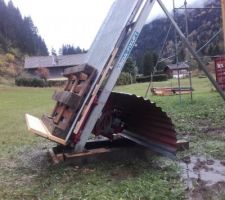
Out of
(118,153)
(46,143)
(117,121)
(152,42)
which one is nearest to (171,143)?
(118,153)

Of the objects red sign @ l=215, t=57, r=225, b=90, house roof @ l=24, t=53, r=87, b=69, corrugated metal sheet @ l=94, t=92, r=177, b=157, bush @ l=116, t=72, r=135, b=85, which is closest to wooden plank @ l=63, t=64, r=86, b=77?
corrugated metal sheet @ l=94, t=92, r=177, b=157

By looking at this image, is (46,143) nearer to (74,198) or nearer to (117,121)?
(117,121)

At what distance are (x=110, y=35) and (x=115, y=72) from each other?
67 cm

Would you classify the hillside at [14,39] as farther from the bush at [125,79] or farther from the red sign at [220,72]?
the red sign at [220,72]

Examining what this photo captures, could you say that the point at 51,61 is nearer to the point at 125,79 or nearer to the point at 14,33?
the point at 14,33

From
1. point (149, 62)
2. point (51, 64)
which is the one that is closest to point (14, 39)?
point (51, 64)

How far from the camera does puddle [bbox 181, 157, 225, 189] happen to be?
4.45 metres

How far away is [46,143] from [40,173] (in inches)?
90.9

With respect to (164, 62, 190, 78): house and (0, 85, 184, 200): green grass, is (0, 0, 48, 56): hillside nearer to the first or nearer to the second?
(164, 62, 190, 78): house

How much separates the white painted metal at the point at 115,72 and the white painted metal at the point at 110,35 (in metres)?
0.13

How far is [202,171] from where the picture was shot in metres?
4.86

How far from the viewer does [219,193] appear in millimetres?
3938

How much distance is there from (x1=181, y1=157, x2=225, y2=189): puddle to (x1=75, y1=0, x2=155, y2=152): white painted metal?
122cm

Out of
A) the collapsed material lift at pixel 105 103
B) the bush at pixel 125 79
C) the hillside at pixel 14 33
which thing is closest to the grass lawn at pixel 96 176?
the collapsed material lift at pixel 105 103
